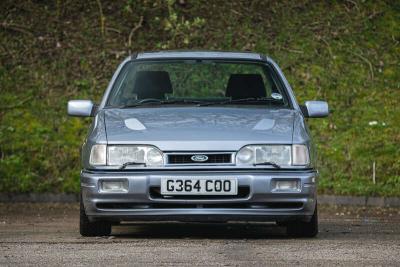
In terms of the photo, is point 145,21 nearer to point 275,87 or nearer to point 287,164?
point 275,87

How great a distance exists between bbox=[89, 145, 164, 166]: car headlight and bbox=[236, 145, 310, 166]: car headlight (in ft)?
2.09

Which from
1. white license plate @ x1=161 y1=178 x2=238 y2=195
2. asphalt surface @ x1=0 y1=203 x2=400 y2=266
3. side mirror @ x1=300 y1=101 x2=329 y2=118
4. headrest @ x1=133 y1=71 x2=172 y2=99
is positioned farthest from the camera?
side mirror @ x1=300 y1=101 x2=329 y2=118

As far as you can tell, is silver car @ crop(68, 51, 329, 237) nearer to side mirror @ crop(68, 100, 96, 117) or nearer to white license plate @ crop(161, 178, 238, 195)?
white license plate @ crop(161, 178, 238, 195)

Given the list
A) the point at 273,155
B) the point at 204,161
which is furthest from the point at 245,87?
the point at 204,161

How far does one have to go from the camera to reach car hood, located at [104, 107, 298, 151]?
31.0 feet

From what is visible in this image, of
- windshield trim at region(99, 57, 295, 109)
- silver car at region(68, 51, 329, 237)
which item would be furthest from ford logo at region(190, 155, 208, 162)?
windshield trim at region(99, 57, 295, 109)

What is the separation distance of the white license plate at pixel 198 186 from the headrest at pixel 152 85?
4.96 ft

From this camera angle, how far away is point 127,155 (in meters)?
9.48

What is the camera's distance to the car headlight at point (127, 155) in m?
9.42

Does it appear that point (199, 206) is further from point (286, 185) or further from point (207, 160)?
point (286, 185)

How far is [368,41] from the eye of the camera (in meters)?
21.0

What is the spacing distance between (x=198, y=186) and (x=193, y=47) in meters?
11.6

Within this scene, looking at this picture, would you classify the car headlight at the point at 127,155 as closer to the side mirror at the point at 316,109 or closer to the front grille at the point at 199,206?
the front grille at the point at 199,206

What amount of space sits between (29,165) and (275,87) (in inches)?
267
